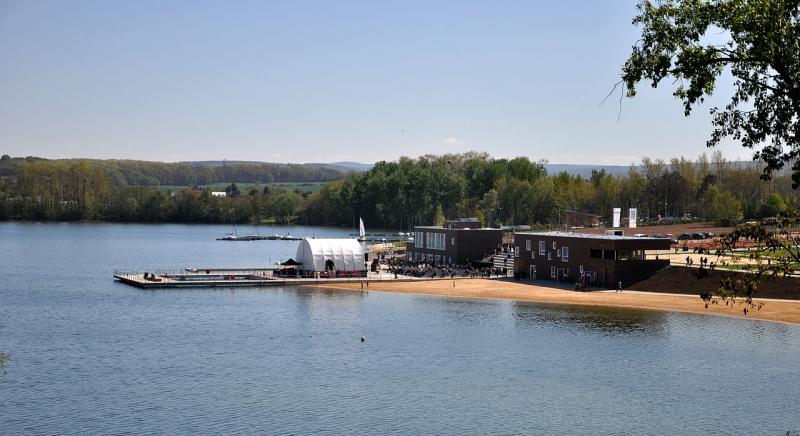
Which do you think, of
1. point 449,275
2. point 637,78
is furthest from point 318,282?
point 637,78

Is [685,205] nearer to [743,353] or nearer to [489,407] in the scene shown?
[743,353]

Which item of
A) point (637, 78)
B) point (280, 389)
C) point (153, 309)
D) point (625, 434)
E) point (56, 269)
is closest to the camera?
point (637, 78)

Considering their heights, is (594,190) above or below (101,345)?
above

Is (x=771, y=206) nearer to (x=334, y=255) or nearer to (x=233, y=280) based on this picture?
(x=334, y=255)

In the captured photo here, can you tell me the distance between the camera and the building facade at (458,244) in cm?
9362

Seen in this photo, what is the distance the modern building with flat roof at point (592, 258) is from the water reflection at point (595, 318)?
8836 mm

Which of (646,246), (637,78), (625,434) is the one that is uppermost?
(637,78)

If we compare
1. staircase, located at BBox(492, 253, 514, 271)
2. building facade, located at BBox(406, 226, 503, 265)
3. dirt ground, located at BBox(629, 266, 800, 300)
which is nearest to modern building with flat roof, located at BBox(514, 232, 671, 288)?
dirt ground, located at BBox(629, 266, 800, 300)

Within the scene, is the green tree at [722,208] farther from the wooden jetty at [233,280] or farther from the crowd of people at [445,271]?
the wooden jetty at [233,280]

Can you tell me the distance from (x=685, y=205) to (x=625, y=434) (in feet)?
409

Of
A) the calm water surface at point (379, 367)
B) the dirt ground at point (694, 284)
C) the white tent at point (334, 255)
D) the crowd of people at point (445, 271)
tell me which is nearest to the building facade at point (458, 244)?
the crowd of people at point (445, 271)

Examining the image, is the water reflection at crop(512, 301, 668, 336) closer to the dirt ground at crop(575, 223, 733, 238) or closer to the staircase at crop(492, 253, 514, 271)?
the staircase at crop(492, 253, 514, 271)

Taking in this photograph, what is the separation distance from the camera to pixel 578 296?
235ft

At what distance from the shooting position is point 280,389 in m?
42.2
